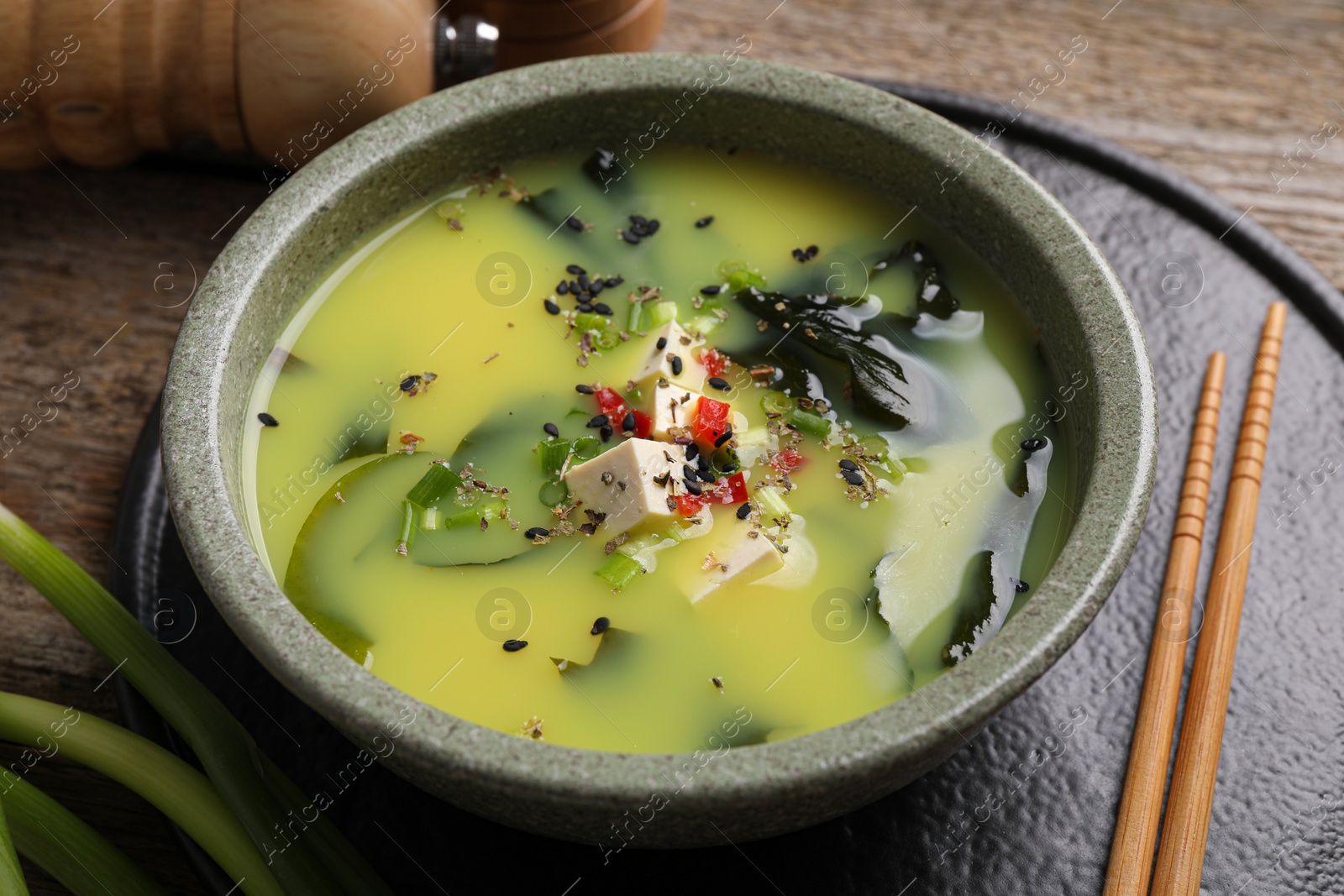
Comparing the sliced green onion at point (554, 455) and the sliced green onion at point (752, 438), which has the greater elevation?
the sliced green onion at point (752, 438)

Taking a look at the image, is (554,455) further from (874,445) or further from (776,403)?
(874,445)

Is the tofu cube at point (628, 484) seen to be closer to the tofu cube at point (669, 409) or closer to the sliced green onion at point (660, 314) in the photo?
the tofu cube at point (669, 409)

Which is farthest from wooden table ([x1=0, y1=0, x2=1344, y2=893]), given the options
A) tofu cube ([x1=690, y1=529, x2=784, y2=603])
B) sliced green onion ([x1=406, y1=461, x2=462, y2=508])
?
tofu cube ([x1=690, y1=529, x2=784, y2=603])

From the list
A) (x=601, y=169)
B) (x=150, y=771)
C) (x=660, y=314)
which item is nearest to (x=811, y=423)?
(x=660, y=314)

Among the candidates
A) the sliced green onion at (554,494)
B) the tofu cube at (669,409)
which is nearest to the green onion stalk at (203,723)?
the sliced green onion at (554,494)

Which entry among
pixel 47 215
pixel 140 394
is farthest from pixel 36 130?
pixel 140 394
